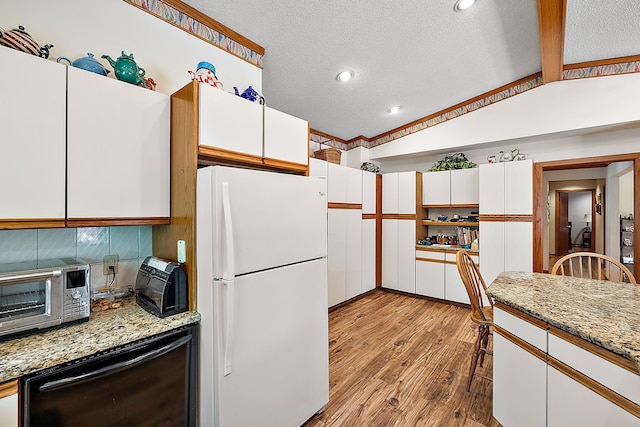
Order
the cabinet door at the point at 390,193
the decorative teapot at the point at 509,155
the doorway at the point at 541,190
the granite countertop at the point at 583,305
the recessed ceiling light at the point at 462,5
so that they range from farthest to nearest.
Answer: the cabinet door at the point at 390,193 < the decorative teapot at the point at 509,155 < the doorway at the point at 541,190 < the recessed ceiling light at the point at 462,5 < the granite countertop at the point at 583,305

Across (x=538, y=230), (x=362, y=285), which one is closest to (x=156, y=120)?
(x=362, y=285)

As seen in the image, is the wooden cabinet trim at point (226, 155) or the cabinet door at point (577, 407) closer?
the cabinet door at point (577, 407)

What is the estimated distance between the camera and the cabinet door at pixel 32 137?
47.7 inches

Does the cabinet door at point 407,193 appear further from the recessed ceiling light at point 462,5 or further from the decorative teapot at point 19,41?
the decorative teapot at point 19,41

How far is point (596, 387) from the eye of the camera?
1.11 m

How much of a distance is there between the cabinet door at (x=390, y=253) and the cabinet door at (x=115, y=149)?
12.3ft

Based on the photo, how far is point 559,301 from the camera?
5.04ft

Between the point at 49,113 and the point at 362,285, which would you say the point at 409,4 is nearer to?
the point at 49,113

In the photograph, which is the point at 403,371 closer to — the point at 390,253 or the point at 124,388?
the point at 124,388

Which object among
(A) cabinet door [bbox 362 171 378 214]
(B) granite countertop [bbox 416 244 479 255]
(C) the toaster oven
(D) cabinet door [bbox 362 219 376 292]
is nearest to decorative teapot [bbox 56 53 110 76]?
(C) the toaster oven

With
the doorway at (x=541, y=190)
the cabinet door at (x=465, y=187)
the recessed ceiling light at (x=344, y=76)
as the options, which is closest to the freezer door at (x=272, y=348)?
the recessed ceiling light at (x=344, y=76)

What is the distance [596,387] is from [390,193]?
3775 mm

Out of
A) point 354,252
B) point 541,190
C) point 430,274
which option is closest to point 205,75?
point 354,252

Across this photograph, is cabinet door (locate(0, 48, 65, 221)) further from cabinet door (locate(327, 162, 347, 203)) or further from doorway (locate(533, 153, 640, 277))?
doorway (locate(533, 153, 640, 277))
